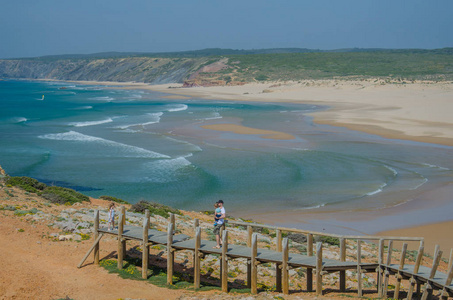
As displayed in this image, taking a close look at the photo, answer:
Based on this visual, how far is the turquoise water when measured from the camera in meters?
24.3

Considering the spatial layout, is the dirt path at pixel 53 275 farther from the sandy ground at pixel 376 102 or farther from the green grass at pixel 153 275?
the sandy ground at pixel 376 102

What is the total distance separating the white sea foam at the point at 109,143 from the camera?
34.5 meters

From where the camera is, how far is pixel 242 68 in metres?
131

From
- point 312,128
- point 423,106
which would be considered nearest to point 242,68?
point 423,106

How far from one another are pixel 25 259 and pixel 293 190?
15077mm

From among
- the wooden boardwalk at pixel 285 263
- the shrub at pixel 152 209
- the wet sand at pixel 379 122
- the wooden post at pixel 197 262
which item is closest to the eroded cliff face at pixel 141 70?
the wet sand at pixel 379 122

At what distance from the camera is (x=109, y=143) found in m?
39.3

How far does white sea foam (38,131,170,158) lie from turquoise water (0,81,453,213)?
2.9 inches

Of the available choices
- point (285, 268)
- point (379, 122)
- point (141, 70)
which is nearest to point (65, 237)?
point (285, 268)

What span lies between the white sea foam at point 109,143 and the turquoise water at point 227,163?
2.9 inches

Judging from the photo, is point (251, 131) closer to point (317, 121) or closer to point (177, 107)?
point (317, 121)

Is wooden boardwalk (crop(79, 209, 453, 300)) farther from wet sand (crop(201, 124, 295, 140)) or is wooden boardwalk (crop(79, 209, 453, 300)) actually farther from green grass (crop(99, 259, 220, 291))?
wet sand (crop(201, 124, 295, 140))

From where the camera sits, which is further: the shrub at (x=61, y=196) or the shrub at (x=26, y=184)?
the shrub at (x=26, y=184)

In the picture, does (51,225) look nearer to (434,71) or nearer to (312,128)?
(312,128)
